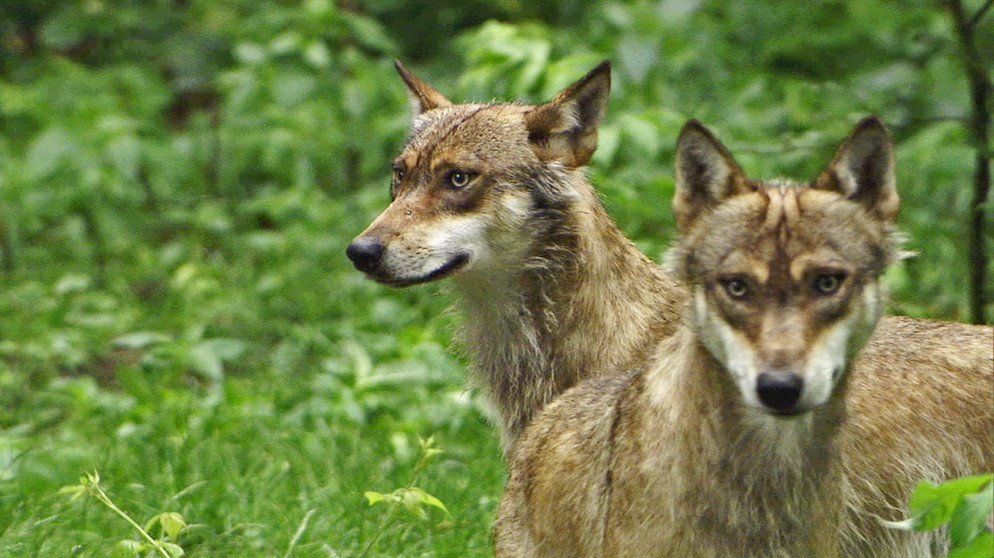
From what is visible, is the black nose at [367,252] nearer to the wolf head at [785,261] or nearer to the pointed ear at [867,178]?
the wolf head at [785,261]

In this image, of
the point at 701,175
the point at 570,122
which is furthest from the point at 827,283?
the point at 570,122

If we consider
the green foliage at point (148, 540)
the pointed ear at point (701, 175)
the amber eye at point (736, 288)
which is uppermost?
the pointed ear at point (701, 175)

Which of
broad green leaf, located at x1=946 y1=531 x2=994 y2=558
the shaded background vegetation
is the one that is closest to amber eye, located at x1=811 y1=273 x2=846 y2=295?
broad green leaf, located at x1=946 y1=531 x2=994 y2=558

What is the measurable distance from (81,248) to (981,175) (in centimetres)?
612

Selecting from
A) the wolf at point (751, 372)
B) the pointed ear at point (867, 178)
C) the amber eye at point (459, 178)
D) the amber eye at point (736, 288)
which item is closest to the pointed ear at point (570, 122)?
the amber eye at point (459, 178)

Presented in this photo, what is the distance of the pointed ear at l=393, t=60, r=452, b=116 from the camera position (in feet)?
20.7

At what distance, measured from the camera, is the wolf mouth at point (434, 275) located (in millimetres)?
5480

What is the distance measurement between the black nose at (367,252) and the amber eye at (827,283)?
220cm

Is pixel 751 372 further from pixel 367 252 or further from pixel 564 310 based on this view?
pixel 367 252

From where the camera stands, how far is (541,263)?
5633 mm

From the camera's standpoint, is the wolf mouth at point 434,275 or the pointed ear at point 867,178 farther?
the wolf mouth at point 434,275

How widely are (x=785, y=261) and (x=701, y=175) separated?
47 cm

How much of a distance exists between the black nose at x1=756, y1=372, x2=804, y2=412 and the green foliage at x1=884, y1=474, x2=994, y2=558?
1.21 ft

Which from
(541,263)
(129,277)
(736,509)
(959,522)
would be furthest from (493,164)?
(129,277)
